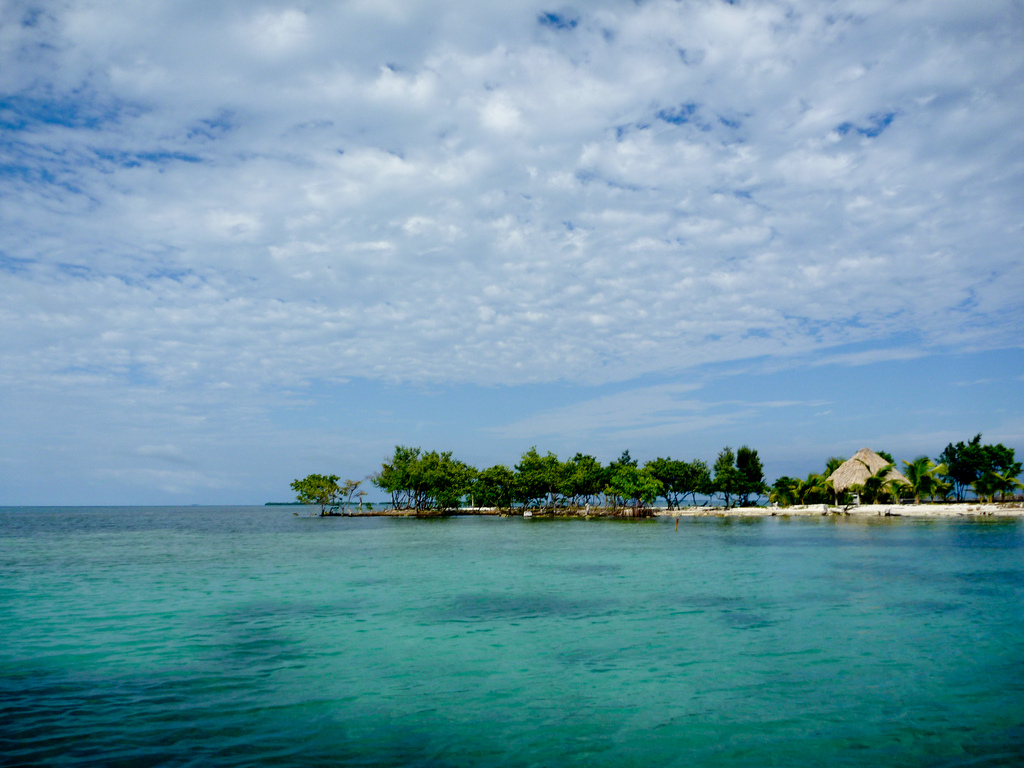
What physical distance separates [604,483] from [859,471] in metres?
37.2

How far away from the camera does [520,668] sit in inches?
509

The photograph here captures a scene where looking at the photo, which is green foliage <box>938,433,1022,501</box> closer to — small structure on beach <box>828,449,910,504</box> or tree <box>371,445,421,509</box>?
small structure on beach <box>828,449,910,504</box>

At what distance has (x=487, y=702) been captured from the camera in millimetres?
10977

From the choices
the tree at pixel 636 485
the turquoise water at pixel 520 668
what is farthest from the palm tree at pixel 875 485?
the turquoise water at pixel 520 668

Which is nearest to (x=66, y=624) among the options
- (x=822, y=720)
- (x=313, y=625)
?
(x=313, y=625)

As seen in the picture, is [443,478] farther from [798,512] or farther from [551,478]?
[798,512]

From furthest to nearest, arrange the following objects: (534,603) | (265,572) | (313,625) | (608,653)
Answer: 1. (265,572)
2. (534,603)
3. (313,625)
4. (608,653)

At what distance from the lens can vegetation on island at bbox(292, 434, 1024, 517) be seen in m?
87.1

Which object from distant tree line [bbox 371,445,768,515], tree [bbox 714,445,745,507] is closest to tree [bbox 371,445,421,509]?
distant tree line [bbox 371,445,768,515]

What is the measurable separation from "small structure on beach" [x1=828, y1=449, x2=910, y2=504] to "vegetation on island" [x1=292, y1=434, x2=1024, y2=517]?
0.24m

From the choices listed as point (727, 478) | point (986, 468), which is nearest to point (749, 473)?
point (727, 478)

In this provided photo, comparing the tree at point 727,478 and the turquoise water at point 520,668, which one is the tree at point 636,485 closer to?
the tree at point 727,478

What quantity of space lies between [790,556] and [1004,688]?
23.3 m

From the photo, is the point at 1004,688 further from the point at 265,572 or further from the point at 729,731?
the point at 265,572
